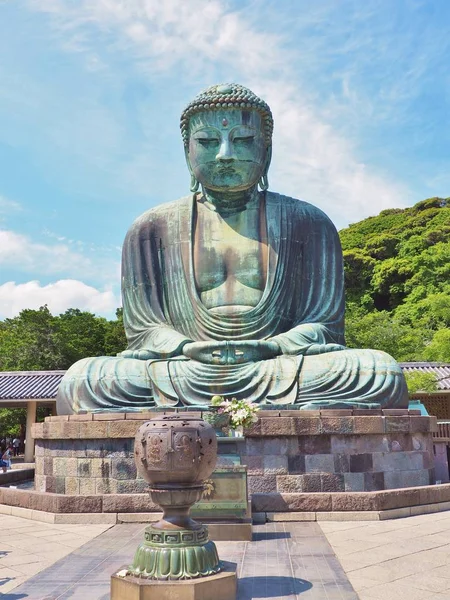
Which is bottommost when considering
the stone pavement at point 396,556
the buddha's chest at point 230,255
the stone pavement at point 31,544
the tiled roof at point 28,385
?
the stone pavement at point 396,556

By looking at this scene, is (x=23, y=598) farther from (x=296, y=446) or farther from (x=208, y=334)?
(x=208, y=334)

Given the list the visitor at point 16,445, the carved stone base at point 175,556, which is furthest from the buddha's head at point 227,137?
the visitor at point 16,445

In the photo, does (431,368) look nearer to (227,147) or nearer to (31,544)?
(227,147)

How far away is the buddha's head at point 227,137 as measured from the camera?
9430 mm

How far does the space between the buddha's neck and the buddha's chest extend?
209 mm

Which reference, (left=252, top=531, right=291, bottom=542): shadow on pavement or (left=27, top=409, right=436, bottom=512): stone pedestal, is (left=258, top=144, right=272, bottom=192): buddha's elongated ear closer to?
(left=27, top=409, right=436, bottom=512): stone pedestal

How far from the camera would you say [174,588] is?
3418 millimetres

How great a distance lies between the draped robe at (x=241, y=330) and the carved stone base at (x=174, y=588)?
13.5 feet

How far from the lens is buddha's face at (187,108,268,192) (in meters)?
9.43

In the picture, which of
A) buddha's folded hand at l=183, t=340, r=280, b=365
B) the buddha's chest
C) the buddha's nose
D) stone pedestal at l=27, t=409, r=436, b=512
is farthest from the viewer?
the buddha's chest

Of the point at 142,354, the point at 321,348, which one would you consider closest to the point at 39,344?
the point at 142,354

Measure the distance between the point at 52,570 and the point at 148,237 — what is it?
6176 mm

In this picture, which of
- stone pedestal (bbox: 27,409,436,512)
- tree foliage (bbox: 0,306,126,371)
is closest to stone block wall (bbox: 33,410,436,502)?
stone pedestal (bbox: 27,409,436,512)

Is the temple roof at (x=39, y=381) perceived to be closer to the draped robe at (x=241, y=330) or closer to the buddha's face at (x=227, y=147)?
the draped robe at (x=241, y=330)
